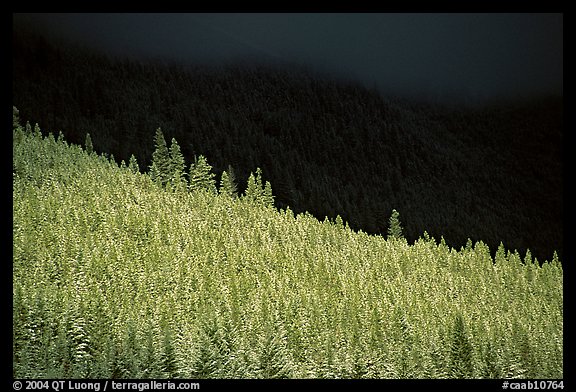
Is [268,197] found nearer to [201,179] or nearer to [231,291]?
[201,179]

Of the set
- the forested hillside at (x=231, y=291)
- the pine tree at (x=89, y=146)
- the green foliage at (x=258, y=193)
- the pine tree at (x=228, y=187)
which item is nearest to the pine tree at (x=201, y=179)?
the forested hillside at (x=231, y=291)

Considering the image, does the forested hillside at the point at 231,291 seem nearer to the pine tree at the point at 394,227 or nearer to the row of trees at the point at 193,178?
the row of trees at the point at 193,178

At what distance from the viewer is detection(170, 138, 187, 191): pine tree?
69750mm

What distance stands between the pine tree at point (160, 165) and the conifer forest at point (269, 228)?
1.01 feet

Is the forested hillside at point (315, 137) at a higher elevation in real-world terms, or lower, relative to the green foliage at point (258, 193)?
higher

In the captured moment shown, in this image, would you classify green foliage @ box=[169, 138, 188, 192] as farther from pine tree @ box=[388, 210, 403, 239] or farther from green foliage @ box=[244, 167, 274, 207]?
pine tree @ box=[388, 210, 403, 239]

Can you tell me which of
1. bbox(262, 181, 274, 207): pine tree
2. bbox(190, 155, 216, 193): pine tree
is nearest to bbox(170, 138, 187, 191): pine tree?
bbox(190, 155, 216, 193): pine tree

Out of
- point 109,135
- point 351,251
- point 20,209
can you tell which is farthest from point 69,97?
point 351,251

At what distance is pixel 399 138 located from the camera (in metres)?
124

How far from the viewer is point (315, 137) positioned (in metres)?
114

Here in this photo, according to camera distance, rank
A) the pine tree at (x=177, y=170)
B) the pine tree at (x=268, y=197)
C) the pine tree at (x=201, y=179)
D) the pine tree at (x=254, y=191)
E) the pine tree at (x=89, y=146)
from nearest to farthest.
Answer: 1. the pine tree at (x=177, y=170)
2. the pine tree at (x=254, y=191)
3. the pine tree at (x=201, y=179)
4. the pine tree at (x=268, y=197)
5. the pine tree at (x=89, y=146)

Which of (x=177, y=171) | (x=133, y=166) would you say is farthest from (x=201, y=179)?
(x=133, y=166)

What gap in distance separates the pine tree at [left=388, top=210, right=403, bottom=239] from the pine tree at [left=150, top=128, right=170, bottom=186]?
34984mm

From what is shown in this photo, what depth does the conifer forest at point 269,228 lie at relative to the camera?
32.4m
